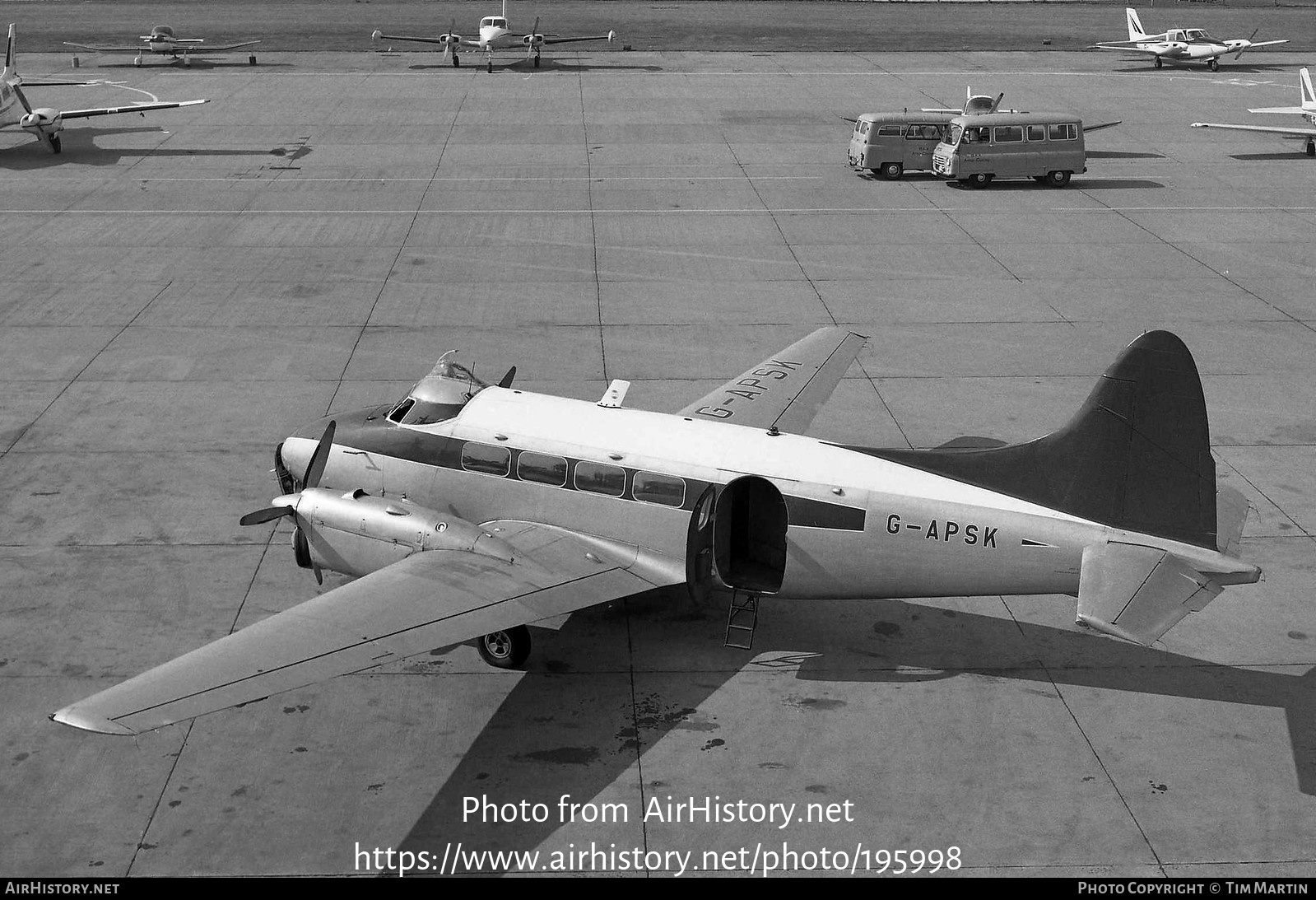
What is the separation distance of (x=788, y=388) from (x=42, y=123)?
3679 centimetres

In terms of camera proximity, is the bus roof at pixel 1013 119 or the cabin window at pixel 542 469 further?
the bus roof at pixel 1013 119

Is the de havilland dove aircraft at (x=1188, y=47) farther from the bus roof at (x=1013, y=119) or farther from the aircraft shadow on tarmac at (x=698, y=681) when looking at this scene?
the aircraft shadow on tarmac at (x=698, y=681)

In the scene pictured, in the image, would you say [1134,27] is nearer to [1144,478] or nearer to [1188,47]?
[1188,47]

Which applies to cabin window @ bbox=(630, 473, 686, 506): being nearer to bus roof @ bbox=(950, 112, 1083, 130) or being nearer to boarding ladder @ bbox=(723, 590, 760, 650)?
boarding ladder @ bbox=(723, 590, 760, 650)

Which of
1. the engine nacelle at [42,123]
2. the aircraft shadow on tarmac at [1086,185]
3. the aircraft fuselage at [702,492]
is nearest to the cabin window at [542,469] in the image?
the aircraft fuselage at [702,492]

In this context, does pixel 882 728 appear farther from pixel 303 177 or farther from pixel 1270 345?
pixel 303 177

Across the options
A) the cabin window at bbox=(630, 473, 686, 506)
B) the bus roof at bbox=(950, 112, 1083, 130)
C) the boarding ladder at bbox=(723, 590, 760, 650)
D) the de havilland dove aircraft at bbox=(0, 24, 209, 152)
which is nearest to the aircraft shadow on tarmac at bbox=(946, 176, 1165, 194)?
the bus roof at bbox=(950, 112, 1083, 130)

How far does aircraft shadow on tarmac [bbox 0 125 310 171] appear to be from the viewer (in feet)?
151

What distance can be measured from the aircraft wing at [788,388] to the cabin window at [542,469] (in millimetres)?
2871

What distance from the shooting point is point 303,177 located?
43.7 meters

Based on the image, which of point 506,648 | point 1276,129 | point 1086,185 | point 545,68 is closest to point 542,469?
point 506,648

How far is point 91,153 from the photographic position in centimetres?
4762

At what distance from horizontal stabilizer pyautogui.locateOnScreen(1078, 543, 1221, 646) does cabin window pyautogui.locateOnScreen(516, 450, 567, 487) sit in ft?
22.2

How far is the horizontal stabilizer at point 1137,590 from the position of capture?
1332cm
